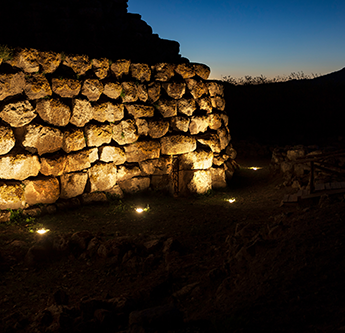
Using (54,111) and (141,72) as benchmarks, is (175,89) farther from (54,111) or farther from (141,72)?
(54,111)

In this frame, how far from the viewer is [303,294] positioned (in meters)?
2.25

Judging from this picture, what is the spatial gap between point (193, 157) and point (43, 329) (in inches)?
197

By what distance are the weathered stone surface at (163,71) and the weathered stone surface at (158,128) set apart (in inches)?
37.9

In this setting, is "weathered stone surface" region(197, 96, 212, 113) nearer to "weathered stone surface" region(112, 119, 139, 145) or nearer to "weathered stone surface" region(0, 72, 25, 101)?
"weathered stone surface" region(112, 119, 139, 145)

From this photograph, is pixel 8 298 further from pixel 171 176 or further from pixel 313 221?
pixel 171 176

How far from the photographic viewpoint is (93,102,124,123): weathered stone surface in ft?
20.1

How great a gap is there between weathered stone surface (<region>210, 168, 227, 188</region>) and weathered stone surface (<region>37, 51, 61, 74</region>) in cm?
417

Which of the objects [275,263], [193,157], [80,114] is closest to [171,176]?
[193,157]

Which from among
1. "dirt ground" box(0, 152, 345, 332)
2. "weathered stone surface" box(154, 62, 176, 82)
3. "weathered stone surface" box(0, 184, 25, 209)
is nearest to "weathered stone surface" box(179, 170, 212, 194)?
"dirt ground" box(0, 152, 345, 332)

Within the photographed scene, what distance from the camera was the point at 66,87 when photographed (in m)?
5.69

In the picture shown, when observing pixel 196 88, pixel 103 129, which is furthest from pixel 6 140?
pixel 196 88

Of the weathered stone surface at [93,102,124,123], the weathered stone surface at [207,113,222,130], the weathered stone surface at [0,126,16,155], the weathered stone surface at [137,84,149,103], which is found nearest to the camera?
the weathered stone surface at [0,126,16,155]

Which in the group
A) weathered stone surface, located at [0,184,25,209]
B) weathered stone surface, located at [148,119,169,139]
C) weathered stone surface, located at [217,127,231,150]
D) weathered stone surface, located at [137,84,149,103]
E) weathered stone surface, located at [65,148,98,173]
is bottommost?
weathered stone surface, located at [0,184,25,209]

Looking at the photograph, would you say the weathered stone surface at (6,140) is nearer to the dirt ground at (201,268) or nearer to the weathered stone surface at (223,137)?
the dirt ground at (201,268)
